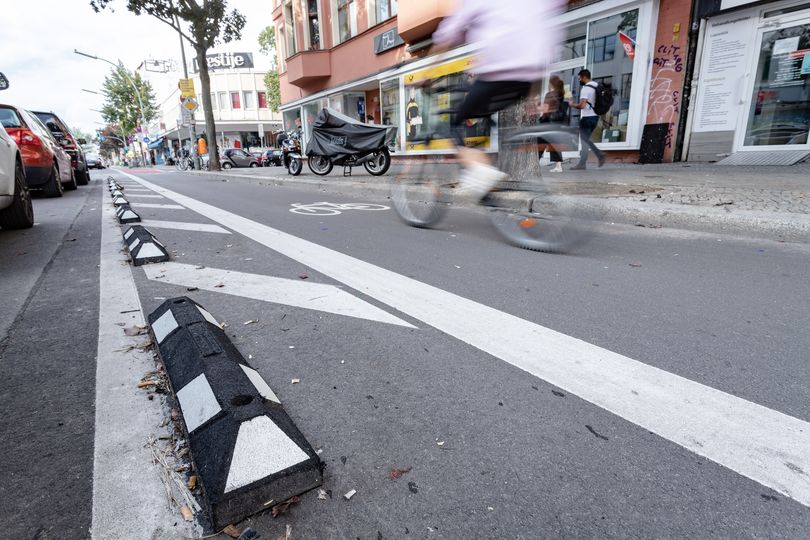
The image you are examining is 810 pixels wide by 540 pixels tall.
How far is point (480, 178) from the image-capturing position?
4.42 meters

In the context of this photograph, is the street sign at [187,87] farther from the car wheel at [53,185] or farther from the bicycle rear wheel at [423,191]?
the bicycle rear wheel at [423,191]

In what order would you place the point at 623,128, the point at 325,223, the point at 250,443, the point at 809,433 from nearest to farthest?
1. the point at 250,443
2. the point at 809,433
3. the point at 325,223
4. the point at 623,128

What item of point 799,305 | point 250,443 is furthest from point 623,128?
point 250,443

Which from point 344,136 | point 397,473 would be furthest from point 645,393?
point 344,136

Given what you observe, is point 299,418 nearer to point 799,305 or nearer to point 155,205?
point 799,305

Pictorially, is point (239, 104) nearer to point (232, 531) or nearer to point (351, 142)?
point (351, 142)

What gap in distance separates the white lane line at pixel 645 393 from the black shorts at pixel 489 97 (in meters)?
2.12

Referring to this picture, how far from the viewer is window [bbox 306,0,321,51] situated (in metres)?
21.5

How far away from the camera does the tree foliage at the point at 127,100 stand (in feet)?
205

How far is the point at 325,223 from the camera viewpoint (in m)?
5.73

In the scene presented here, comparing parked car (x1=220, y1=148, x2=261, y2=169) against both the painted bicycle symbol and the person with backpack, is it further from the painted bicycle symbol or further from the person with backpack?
the person with backpack

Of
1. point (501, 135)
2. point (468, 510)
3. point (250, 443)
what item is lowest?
point (468, 510)

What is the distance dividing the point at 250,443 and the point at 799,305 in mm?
2993

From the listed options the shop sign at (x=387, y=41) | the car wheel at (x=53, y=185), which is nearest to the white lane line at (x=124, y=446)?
the car wheel at (x=53, y=185)
